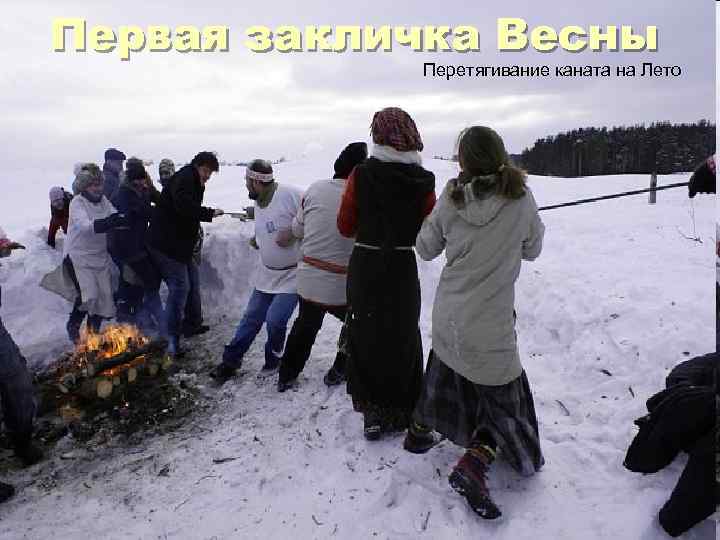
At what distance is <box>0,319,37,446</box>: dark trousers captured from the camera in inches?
146

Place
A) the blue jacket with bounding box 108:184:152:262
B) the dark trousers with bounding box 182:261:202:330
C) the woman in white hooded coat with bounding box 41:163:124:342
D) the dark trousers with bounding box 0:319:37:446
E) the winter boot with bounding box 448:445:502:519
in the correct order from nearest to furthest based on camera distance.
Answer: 1. the winter boot with bounding box 448:445:502:519
2. the dark trousers with bounding box 0:319:37:446
3. the woman in white hooded coat with bounding box 41:163:124:342
4. the blue jacket with bounding box 108:184:152:262
5. the dark trousers with bounding box 182:261:202:330

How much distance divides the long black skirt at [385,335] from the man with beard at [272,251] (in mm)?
1329

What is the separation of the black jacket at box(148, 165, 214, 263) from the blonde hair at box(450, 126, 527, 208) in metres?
3.40

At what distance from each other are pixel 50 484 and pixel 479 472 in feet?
9.93

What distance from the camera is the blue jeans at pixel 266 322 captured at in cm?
478

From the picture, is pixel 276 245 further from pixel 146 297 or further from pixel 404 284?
pixel 146 297

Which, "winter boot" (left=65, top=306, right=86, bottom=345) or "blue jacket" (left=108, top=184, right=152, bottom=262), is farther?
"winter boot" (left=65, top=306, right=86, bottom=345)

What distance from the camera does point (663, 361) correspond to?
396cm

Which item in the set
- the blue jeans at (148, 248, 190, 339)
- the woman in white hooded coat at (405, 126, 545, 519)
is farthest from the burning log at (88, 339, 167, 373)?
the woman in white hooded coat at (405, 126, 545, 519)

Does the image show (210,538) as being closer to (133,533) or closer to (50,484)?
(133,533)

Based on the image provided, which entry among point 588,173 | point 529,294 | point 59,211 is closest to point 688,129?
point 588,173

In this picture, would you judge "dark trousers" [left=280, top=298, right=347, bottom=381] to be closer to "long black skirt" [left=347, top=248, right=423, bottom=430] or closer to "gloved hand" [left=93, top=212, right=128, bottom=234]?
"long black skirt" [left=347, top=248, right=423, bottom=430]

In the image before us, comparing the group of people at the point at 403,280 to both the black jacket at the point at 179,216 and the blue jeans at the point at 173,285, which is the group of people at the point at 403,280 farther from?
the blue jeans at the point at 173,285

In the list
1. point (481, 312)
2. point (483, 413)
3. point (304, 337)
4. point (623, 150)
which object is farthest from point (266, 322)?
point (623, 150)
